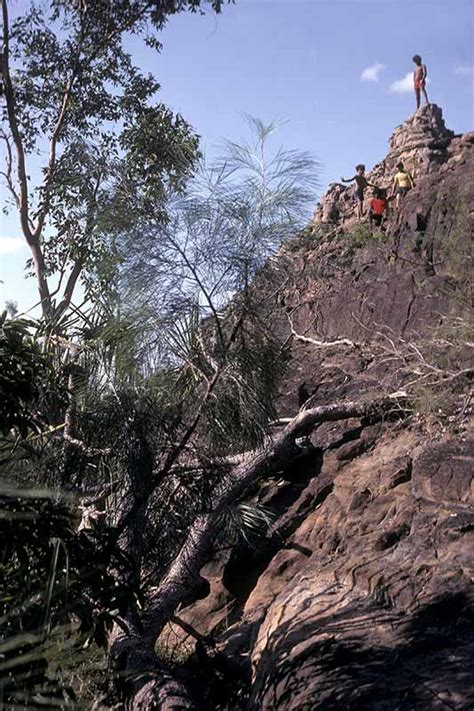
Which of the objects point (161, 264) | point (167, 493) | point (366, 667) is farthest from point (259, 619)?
point (161, 264)

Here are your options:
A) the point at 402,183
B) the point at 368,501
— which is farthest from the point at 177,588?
the point at 402,183

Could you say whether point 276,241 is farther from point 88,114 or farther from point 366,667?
point 88,114

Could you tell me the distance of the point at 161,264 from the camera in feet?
23.3

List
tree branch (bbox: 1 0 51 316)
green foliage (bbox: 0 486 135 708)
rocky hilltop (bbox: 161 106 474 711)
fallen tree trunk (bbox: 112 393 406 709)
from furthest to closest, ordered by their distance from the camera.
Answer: tree branch (bbox: 1 0 51 316), fallen tree trunk (bbox: 112 393 406 709), rocky hilltop (bbox: 161 106 474 711), green foliage (bbox: 0 486 135 708)

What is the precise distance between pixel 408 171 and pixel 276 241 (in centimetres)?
1026

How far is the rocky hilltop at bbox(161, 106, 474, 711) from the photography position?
602cm

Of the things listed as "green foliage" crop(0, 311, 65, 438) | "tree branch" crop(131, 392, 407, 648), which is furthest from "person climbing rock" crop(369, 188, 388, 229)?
"green foliage" crop(0, 311, 65, 438)

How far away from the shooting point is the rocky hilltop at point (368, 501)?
19.7 ft

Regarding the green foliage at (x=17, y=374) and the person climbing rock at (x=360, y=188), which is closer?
the green foliage at (x=17, y=374)

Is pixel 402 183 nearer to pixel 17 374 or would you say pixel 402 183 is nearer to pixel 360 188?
pixel 360 188

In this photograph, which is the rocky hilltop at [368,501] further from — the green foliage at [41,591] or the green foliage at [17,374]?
the green foliage at [17,374]

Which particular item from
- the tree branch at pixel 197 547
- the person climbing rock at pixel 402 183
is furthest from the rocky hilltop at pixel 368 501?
the tree branch at pixel 197 547

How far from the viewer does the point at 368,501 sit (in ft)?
29.6

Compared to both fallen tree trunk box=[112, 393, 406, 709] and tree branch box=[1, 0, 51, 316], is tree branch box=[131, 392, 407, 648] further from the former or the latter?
tree branch box=[1, 0, 51, 316]
